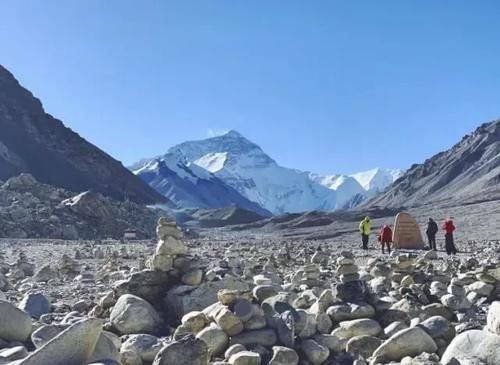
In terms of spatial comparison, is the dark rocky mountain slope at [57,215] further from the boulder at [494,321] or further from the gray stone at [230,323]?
the boulder at [494,321]

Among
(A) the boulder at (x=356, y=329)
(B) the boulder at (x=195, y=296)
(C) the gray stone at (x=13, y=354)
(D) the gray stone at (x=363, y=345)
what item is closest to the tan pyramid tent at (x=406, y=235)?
(B) the boulder at (x=195, y=296)

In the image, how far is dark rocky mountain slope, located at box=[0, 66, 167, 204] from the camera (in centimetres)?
7606

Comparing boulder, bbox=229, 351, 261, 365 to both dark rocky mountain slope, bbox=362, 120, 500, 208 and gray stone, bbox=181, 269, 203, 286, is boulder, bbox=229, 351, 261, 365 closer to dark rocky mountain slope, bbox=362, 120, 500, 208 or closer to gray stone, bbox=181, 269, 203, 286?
gray stone, bbox=181, 269, 203, 286

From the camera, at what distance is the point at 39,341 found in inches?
248

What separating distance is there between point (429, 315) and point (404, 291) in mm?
1276

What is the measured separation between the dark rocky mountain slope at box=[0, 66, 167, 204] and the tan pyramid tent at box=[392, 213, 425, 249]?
5013cm

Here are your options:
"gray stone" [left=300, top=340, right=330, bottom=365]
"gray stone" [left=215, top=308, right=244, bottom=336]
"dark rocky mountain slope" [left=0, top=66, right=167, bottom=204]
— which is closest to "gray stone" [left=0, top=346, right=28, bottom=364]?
"gray stone" [left=215, top=308, right=244, bottom=336]

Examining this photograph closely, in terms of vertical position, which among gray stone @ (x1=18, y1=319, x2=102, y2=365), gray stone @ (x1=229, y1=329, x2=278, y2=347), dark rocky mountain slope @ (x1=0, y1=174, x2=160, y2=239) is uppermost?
dark rocky mountain slope @ (x1=0, y1=174, x2=160, y2=239)

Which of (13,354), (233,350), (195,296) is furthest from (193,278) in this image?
(13,354)

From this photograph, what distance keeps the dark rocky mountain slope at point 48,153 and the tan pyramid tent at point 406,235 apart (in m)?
50.1

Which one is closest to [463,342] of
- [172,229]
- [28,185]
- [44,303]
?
[172,229]

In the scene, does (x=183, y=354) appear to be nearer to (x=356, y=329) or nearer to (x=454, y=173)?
(x=356, y=329)

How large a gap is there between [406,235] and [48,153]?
212 ft

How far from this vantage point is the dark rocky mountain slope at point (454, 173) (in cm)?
10792
